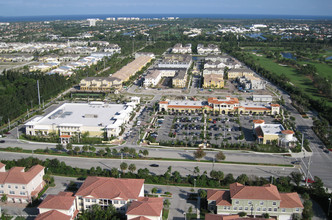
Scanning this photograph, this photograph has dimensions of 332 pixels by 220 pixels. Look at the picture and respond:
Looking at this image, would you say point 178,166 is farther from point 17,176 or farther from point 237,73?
point 237,73

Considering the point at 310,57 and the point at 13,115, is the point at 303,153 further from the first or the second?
the point at 310,57

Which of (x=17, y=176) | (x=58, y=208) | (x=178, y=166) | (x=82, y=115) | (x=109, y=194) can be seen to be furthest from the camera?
(x=82, y=115)

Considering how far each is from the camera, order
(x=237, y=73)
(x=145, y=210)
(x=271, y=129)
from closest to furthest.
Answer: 1. (x=145, y=210)
2. (x=271, y=129)
3. (x=237, y=73)

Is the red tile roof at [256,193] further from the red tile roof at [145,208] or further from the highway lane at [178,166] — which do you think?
the highway lane at [178,166]

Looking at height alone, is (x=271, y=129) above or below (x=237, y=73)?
below

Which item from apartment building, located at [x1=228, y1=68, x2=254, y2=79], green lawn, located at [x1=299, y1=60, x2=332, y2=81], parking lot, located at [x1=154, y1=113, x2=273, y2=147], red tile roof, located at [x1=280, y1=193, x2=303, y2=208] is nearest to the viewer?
red tile roof, located at [x1=280, y1=193, x2=303, y2=208]

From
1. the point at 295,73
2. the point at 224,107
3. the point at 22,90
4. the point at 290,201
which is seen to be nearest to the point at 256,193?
the point at 290,201

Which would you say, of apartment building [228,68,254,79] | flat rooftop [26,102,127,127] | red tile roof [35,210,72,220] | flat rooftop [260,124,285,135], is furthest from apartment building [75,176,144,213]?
apartment building [228,68,254,79]

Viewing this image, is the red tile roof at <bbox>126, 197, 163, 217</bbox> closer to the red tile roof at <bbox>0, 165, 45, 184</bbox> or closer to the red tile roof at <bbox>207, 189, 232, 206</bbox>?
the red tile roof at <bbox>207, 189, 232, 206</bbox>
